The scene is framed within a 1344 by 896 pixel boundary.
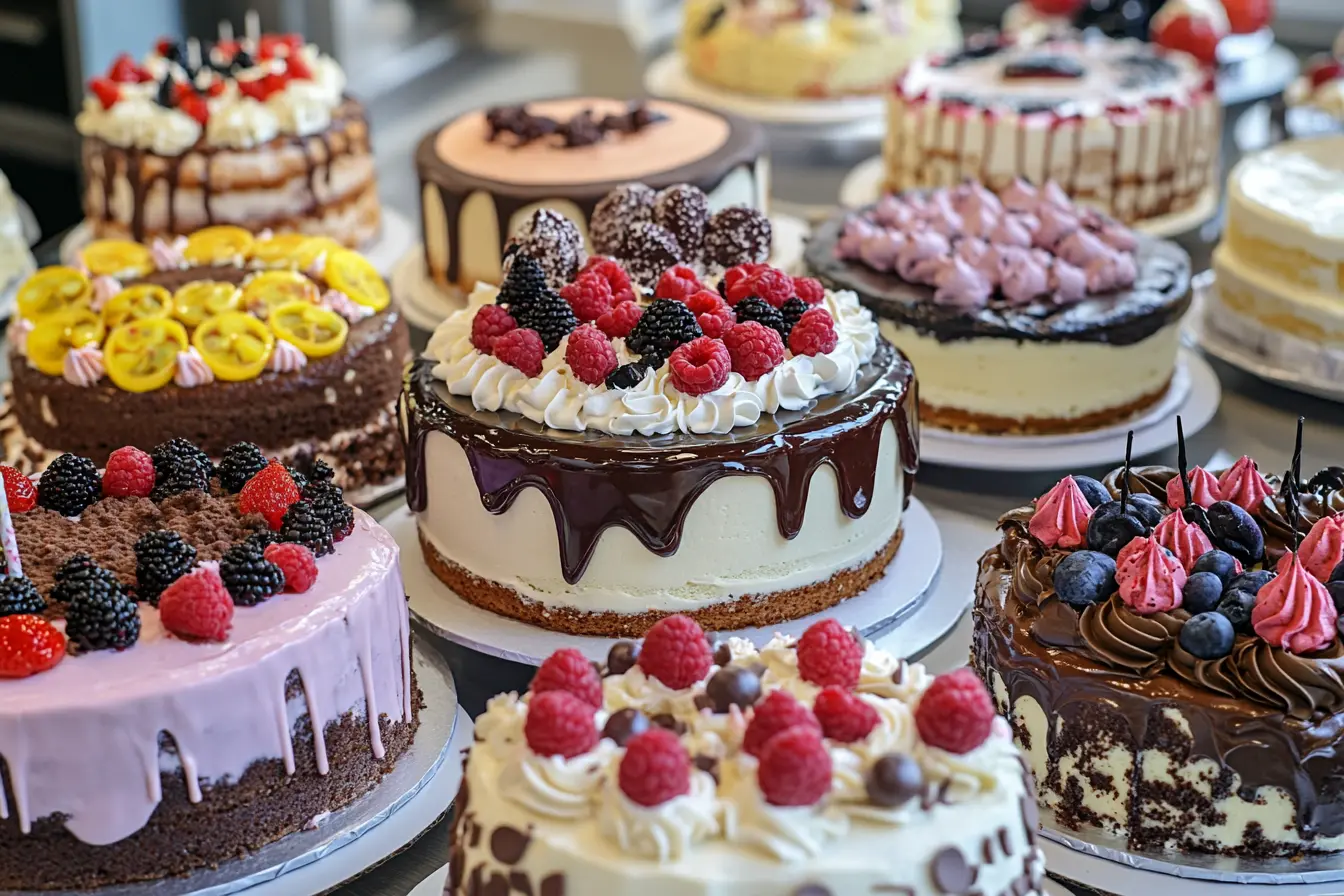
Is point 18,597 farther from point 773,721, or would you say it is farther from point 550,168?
point 550,168

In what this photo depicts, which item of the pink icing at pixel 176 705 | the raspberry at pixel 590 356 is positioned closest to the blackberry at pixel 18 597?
the pink icing at pixel 176 705

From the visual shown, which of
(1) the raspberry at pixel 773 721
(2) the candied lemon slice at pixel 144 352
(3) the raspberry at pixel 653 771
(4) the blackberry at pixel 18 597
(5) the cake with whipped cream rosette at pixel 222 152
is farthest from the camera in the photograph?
(5) the cake with whipped cream rosette at pixel 222 152

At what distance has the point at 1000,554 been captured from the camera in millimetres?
2807

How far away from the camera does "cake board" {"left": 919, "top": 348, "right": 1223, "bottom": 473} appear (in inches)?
149

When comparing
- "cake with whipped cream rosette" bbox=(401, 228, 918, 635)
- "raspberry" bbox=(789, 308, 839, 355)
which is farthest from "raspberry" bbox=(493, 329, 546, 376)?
"raspberry" bbox=(789, 308, 839, 355)

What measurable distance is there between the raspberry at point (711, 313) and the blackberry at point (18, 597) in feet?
4.22

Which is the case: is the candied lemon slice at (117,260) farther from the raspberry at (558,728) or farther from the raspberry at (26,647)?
the raspberry at (558,728)

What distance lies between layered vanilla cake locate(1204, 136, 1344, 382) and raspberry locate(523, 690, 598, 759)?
2697 mm

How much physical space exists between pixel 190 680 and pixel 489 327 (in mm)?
1027

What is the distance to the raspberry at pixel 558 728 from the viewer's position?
204 cm

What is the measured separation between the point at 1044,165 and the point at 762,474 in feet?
7.67

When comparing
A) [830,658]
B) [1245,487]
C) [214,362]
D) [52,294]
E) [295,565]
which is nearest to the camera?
[830,658]

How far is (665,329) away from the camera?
3.07 m

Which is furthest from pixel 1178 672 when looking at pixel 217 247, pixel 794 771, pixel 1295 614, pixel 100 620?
pixel 217 247
